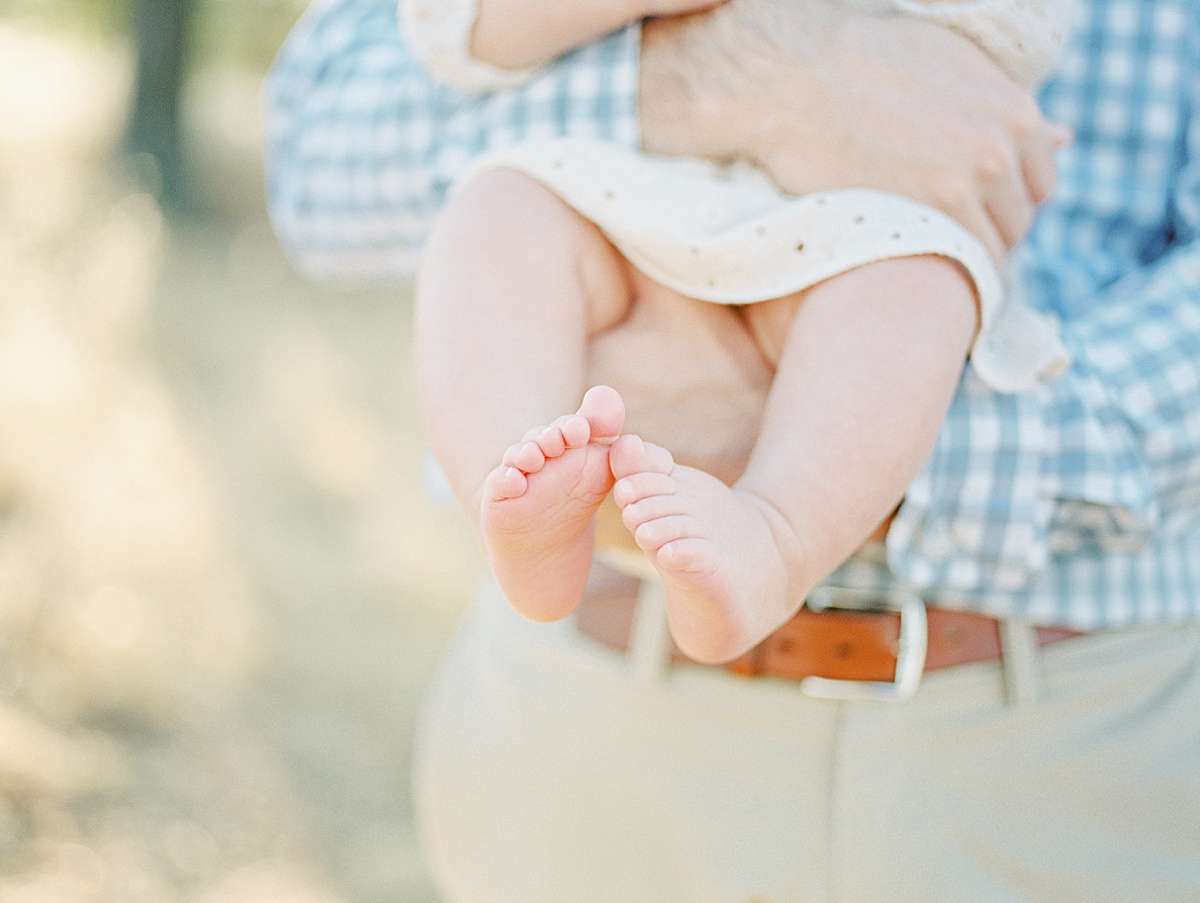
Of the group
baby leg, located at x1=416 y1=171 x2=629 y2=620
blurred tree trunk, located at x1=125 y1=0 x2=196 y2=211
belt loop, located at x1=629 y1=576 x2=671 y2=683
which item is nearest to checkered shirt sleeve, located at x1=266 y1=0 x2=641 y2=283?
baby leg, located at x1=416 y1=171 x2=629 y2=620

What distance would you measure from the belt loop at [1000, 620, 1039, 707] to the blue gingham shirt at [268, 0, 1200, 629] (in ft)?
0.06

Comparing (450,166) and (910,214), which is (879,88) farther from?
(450,166)

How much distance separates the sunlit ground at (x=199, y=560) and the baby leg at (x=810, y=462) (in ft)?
6.57

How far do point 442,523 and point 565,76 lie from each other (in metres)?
3.10

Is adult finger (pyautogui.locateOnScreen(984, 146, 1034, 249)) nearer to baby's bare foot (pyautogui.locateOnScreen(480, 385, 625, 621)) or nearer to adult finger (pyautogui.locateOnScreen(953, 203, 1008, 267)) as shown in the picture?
adult finger (pyautogui.locateOnScreen(953, 203, 1008, 267))

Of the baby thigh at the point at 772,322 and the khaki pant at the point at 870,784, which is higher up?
the baby thigh at the point at 772,322

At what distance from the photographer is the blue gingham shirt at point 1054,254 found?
3.62 ft

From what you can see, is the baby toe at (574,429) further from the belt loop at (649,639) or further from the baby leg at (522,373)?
the belt loop at (649,639)

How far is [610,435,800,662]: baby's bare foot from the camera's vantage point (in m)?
0.80

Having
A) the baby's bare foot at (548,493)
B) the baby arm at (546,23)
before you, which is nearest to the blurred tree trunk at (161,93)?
the baby arm at (546,23)

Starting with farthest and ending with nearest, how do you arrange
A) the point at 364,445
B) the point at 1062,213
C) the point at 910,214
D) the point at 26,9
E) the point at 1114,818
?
1. the point at 26,9
2. the point at 364,445
3. the point at 1062,213
4. the point at 1114,818
5. the point at 910,214

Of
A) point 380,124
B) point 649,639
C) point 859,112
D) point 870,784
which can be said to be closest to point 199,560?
point 380,124

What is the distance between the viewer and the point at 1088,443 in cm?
110

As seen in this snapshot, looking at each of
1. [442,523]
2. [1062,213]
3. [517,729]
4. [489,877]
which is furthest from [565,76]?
[442,523]
